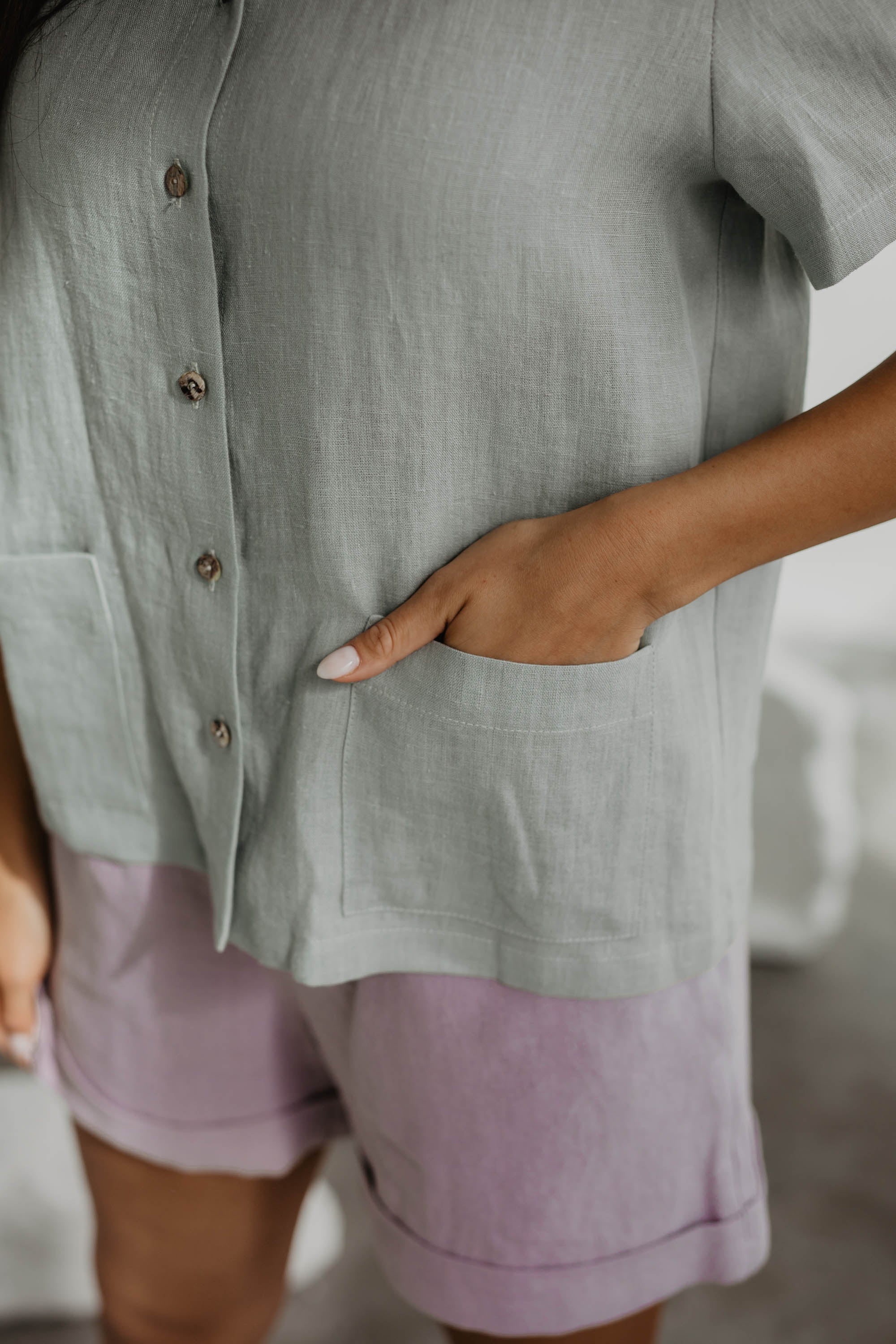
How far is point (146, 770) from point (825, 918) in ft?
4.94

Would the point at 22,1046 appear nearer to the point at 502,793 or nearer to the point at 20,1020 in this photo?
the point at 20,1020

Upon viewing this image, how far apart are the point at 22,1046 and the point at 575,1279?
0.43 meters

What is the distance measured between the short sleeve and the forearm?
0.07 meters

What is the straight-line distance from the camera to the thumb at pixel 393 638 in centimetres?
58

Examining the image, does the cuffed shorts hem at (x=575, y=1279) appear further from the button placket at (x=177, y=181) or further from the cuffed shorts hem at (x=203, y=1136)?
the button placket at (x=177, y=181)

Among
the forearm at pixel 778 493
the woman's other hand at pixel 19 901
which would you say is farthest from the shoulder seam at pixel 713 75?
the woman's other hand at pixel 19 901

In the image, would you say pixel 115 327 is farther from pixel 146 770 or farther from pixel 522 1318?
pixel 522 1318

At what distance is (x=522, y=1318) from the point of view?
701 millimetres

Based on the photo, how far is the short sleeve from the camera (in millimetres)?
490

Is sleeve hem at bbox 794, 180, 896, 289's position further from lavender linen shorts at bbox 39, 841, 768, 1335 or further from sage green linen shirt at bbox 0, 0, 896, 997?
lavender linen shorts at bbox 39, 841, 768, 1335

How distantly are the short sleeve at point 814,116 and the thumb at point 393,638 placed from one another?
0.24m

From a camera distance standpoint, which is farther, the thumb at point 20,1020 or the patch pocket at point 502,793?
the thumb at point 20,1020

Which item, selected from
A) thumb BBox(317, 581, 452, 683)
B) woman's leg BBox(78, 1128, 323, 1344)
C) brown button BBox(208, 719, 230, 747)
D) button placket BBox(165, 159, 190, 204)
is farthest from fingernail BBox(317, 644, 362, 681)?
woman's leg BBox(78, 1128, 323, 1344)

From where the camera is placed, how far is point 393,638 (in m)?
0.58
